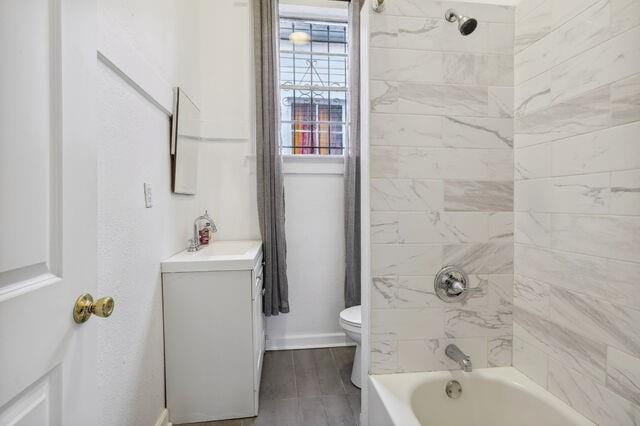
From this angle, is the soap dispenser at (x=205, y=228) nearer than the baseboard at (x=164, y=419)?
No

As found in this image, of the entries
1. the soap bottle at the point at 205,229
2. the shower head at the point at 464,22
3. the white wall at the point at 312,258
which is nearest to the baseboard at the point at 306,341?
the white wall at the point at 312,258

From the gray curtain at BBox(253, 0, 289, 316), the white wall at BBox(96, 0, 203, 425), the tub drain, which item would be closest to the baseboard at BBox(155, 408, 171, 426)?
the white wall at BBox(96, 0, 203, 425)

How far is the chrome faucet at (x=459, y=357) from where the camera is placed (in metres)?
1.26

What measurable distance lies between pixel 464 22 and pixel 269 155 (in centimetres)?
160

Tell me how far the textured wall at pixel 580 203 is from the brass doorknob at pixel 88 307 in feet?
4.58

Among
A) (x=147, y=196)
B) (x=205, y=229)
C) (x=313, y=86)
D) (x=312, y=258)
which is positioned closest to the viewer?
(x=147, y=196)

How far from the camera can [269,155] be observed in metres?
2.44

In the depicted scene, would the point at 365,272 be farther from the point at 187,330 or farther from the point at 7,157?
the point at 7,157

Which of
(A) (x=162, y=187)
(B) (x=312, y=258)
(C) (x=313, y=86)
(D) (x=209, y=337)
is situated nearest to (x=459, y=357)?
(D) (x=209, y=337)

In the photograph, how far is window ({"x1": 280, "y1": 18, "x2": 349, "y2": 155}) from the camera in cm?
276

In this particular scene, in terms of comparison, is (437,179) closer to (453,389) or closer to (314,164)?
(453,389)

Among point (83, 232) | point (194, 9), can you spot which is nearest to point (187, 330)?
point (83, 232)

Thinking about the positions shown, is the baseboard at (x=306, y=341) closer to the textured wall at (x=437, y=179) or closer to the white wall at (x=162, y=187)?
the white wall at (x=162, y=187)

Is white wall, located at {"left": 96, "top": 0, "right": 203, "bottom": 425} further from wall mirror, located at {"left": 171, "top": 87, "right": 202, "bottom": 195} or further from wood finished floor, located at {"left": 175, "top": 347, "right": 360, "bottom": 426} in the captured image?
wood finished floor, located at {"left": 175, "top": 347, "right": 360, "bottom": 426}
